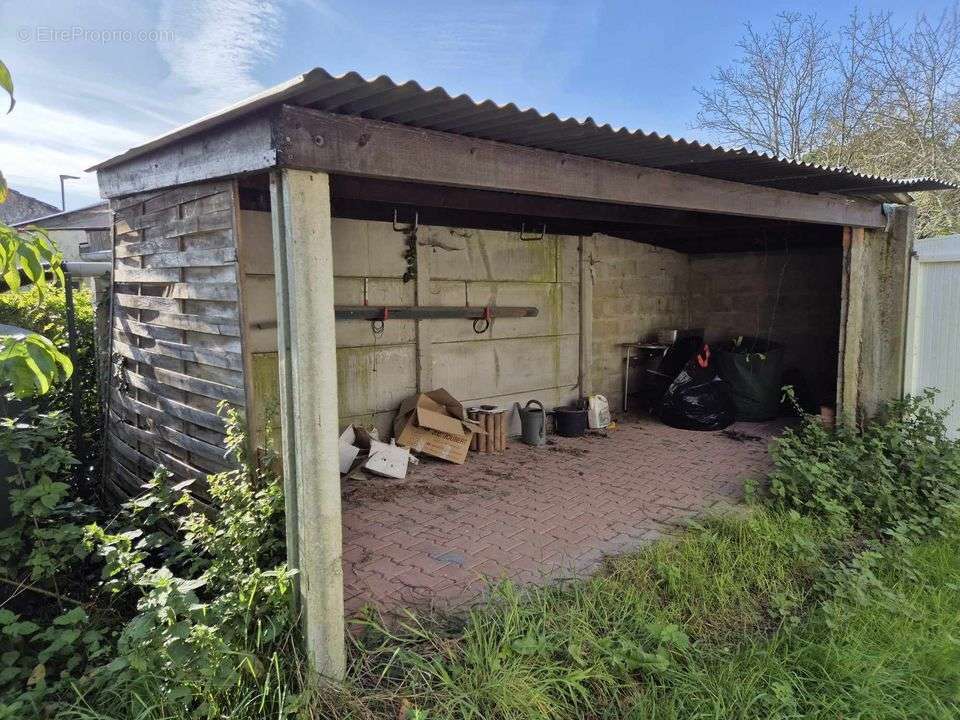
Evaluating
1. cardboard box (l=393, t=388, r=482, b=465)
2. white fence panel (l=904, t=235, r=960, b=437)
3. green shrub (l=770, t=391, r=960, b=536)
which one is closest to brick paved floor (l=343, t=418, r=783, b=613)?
cardboard box (l=393, t=388, r=482, b=465)

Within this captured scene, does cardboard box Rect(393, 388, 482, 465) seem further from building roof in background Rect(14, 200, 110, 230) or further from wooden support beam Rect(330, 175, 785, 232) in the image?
building roof in background Rect(14, 200, 110, 230)

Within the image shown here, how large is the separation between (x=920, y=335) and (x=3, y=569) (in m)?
7.10

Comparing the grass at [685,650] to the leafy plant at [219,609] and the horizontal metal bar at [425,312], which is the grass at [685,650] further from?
the horizontal metal bar at [425,312]

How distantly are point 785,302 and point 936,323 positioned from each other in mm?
2346

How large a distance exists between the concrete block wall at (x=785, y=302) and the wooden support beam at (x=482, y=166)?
357 centimetres

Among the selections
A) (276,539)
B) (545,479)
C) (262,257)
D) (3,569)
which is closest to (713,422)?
(545,479)

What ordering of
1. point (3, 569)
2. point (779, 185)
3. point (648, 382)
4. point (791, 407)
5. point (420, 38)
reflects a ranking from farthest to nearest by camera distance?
point (648, 382)
point (791, 407)
point (420, 38)
point (779, 185)
point (3, 569)

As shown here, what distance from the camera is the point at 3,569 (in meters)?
3.15

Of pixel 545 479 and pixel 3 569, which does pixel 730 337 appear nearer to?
pixel 545 479

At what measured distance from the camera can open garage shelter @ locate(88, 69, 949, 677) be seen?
2471mm

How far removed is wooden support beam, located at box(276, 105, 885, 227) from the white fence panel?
2.08 meters

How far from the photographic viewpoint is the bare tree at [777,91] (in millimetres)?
13562

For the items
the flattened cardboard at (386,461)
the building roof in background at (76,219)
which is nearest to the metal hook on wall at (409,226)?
the flattened cardboard at (386,461)

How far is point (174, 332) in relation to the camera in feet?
12.2
